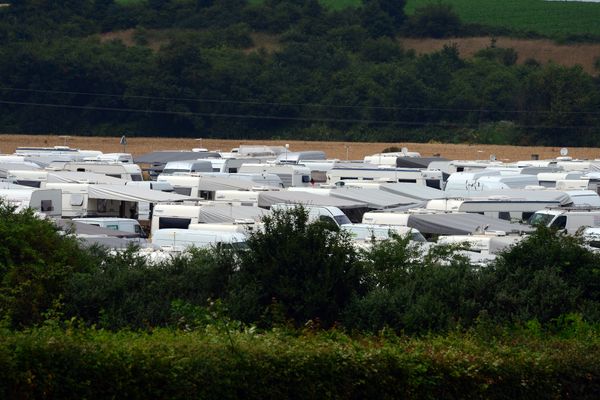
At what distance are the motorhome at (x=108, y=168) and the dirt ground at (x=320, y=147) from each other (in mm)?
20989

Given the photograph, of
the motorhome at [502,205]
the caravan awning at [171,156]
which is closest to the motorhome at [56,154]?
the caravan awning at [171,156]

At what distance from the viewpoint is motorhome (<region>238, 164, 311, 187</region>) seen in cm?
3862

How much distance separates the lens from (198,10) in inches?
4355

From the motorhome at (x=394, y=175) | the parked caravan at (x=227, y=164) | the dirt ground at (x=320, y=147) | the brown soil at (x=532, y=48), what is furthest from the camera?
the brown soil at (x=532, y=48)

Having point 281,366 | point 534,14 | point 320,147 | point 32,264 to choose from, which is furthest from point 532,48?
point 281,366

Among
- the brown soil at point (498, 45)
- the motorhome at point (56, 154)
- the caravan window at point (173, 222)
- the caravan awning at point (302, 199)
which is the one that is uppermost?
the brown soil at point (498, 45)

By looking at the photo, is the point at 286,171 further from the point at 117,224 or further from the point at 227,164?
the point at 117,224

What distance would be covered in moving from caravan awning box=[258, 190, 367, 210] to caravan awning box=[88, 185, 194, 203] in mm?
1951

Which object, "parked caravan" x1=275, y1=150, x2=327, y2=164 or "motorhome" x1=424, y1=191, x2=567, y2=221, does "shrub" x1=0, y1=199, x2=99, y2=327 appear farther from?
"parked caravan" x1=275, y1=150, x2=327, y2=164

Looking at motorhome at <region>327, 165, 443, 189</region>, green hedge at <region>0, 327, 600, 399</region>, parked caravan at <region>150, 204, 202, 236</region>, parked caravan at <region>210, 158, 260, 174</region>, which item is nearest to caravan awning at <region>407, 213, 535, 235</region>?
parked caravan at <region>150, 204, 202, 236</region>

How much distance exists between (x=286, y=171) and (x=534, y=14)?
3716 inches

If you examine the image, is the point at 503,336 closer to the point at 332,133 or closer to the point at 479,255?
the point at 479,255

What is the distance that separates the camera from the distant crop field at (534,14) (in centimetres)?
11819

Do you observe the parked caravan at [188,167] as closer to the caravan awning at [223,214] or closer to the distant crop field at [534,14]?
the caravan awning at [223,214]
